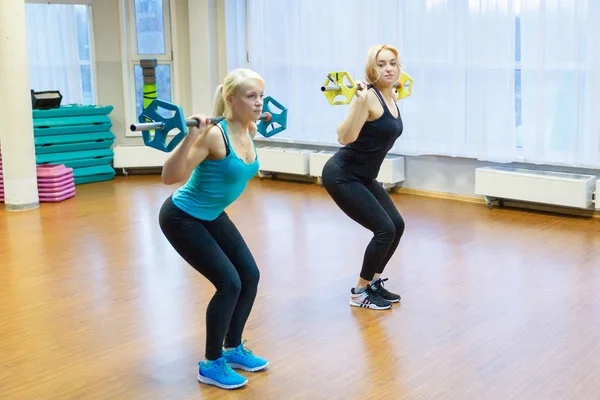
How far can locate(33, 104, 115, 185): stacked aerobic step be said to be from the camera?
8.57m

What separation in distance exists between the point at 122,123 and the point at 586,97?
5.42 m

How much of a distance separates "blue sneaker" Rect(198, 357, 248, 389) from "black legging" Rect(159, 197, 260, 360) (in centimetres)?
3

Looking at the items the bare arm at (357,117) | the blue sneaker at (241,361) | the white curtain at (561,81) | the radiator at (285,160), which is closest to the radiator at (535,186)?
the white curtain at (561,81)

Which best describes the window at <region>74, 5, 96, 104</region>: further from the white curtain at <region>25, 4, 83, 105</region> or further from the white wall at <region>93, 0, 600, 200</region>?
the white wall at <region>93, 0, 600, 200</region>

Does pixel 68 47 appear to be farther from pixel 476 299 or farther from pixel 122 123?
pixel 476 299

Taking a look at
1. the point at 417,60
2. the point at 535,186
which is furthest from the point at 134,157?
the point at 535,186

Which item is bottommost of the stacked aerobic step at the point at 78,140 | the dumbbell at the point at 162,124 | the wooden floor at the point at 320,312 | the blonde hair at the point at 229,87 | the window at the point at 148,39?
the wooden floor at the point at 320,312

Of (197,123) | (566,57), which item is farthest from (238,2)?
(197,123)

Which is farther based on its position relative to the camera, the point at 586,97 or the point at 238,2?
the point at 238,2

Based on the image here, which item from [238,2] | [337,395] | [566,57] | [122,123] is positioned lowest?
[337,395]

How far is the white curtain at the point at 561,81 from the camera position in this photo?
6.43 m

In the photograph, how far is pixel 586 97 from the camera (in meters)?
6.50

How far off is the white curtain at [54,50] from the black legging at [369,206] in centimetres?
601

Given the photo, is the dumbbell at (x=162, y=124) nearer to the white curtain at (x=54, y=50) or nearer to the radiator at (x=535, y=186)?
the radiator at (x=535, y=186)
